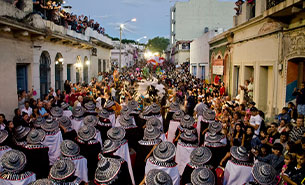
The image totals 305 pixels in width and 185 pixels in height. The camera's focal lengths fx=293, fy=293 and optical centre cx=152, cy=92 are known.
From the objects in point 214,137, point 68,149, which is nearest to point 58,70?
point 68,149

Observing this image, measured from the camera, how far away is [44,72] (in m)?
15.9

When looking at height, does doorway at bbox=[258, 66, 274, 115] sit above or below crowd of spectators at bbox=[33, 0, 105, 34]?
below

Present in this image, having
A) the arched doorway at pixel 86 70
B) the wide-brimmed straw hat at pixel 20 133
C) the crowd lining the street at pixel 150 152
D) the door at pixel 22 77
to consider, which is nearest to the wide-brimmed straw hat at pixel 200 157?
the crowd lining the street at pixel 150 152

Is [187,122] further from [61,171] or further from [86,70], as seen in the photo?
[86,70]

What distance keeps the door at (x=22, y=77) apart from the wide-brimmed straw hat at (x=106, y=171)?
10240 mm

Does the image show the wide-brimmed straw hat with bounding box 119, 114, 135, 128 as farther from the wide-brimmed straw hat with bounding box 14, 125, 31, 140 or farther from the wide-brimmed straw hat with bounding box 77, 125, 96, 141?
the wide-brimmed straw hat with bounding box 14, 125, 31, 140

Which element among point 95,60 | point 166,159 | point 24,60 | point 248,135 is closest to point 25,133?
point 166,159

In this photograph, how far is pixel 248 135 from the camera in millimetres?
7078

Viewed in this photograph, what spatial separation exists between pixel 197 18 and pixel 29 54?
136 feet

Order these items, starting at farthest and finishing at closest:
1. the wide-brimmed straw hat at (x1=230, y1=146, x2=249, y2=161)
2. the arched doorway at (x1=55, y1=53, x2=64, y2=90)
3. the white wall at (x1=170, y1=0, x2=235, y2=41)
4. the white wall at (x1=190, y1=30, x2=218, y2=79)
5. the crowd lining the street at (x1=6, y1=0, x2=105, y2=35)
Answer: the white wall at (x1=170, y1=0, x2=235, y2=41), the white wall at (x1=190, y1=30, x2=218, y2=79), the arched doorway at (x1=55, y1=53, x2=64, y2=90), the crowd lining the street at (x1=6, y1=0, x2=105, y2=35), the wide-brimmed straw hat at (x1=230, y1=146, x2=249, y2=161)

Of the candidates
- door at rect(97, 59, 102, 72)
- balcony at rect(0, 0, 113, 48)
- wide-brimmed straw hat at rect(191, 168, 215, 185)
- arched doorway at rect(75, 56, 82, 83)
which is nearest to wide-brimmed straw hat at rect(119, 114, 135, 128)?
wide-brimmed straw hat at rect(191, 168, 215, 185)

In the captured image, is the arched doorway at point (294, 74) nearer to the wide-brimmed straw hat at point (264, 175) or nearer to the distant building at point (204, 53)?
the wide-brimmed straw hat at point (264, 175)

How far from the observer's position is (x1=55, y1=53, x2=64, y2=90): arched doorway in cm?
1793

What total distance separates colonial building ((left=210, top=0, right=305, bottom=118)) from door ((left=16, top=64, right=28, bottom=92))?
35.1ft
